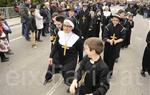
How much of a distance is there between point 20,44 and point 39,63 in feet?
13.4

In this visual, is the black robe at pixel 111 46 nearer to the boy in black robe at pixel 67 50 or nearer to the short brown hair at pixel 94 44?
the boy in black robe at pixel 67 50

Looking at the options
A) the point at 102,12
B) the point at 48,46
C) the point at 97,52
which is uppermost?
the point at 97,52

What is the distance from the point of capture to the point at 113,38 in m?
8.43

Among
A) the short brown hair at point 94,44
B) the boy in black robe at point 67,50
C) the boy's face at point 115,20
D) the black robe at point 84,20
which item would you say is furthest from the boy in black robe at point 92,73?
the black robe at point 84,20

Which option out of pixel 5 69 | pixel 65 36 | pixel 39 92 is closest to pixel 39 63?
pixel 5 69

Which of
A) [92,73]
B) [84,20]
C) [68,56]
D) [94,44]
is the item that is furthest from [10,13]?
[94,44]

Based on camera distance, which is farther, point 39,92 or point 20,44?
point 20,44

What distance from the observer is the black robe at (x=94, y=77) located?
4.37 meters

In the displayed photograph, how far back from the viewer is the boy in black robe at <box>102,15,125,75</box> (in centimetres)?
831

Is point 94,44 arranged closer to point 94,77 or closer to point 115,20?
point 94,77

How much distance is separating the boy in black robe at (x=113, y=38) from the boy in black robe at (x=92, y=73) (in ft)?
12.1

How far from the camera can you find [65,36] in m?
6.93

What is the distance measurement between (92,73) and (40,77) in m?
4.42

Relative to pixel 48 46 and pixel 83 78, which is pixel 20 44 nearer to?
pixel 48 46
